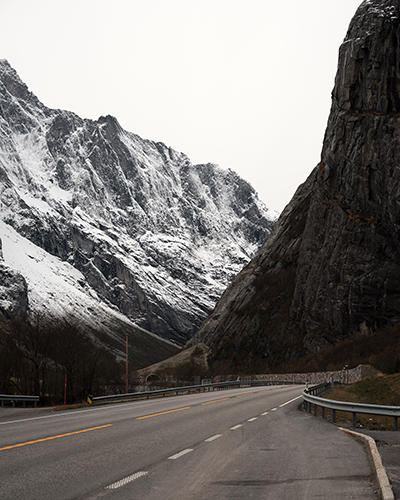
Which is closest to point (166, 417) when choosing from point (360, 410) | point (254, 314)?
point (360, 410)

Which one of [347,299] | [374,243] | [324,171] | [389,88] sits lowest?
[347,299]

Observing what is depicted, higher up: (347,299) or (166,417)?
(347,299)

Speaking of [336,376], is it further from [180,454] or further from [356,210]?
[180,454]

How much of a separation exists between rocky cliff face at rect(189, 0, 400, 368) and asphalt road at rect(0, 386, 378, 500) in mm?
62510

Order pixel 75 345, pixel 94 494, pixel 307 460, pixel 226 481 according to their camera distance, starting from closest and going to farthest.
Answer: pixel 94 494
pixel 226 481
pixel 307 460
pixel 75 345

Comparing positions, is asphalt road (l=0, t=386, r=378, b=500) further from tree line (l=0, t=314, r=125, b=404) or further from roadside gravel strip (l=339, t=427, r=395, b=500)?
tree line (l=0, t=314, r=125, b=404)

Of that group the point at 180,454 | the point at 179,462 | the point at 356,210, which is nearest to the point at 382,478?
the point at 179,462

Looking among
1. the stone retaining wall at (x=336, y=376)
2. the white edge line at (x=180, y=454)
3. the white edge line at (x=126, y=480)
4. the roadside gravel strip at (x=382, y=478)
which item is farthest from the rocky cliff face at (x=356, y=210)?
the white edge line at (x=126, y=480)

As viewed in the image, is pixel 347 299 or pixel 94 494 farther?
pixel 347 299

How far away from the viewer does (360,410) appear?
1412cm

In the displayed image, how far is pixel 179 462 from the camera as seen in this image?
8.84m

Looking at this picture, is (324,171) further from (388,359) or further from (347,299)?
(388,359)

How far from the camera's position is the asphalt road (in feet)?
22.3

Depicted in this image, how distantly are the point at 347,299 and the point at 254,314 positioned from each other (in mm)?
35092
